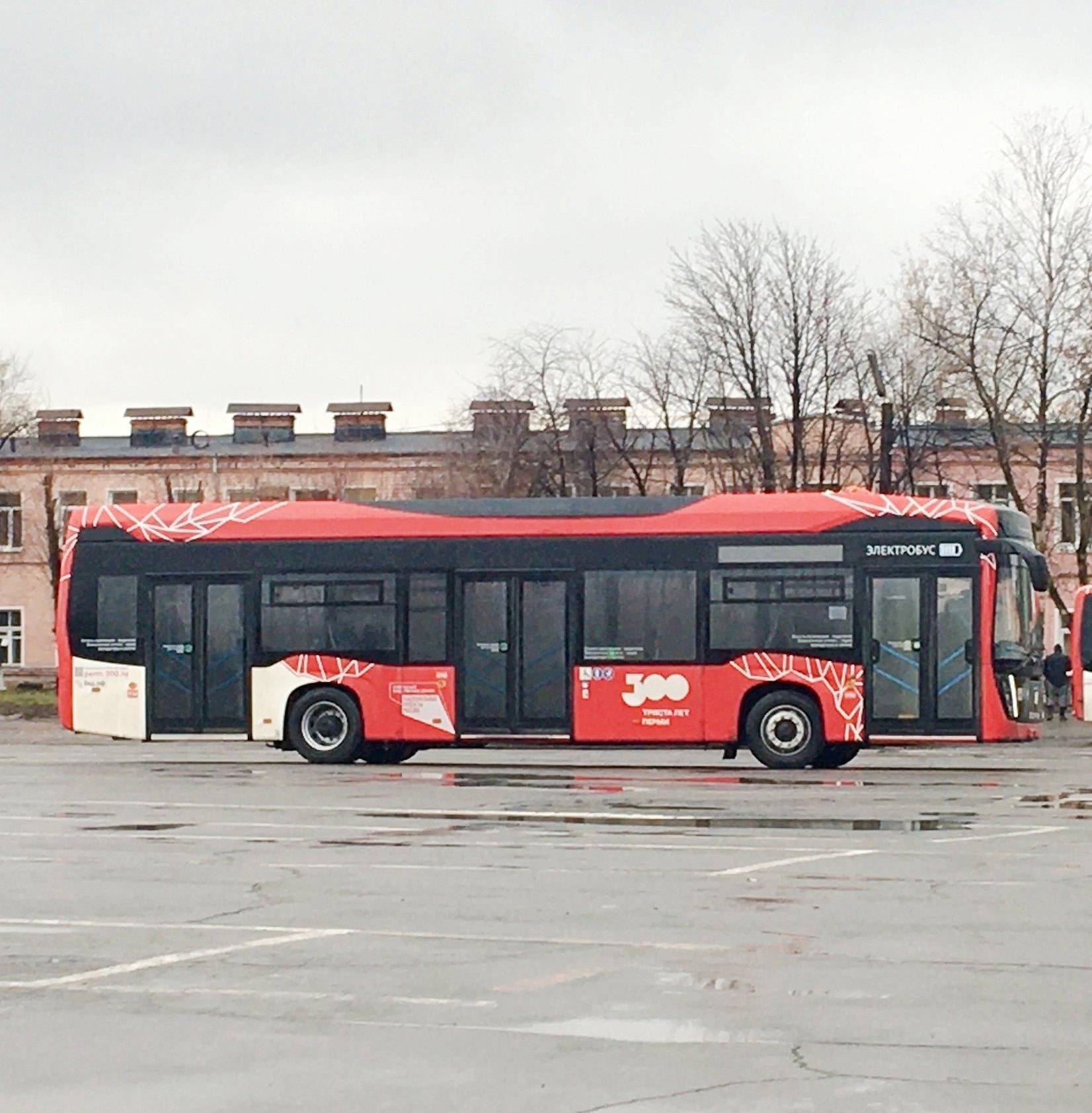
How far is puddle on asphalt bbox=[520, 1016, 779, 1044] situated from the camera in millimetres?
7980

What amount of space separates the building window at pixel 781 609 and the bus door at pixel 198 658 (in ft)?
19.8

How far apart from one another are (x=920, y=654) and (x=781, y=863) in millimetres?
12268

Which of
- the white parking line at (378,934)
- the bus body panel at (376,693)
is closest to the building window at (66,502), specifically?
the bus body panel at (376,693)

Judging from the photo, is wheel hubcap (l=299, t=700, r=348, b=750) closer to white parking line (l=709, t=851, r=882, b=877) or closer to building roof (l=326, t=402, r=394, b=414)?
white parking line (l=709, t=851, r=882, b=877)

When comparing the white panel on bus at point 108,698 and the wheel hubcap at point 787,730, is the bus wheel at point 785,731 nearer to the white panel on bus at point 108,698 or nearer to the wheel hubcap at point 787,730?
the wheel hubcap at point 787,730

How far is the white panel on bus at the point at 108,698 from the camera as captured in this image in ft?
93.1

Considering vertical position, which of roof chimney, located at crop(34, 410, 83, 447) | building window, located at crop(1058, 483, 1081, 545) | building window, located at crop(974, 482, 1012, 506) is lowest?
building window, located at crop(1058, 483, 1081, 545)

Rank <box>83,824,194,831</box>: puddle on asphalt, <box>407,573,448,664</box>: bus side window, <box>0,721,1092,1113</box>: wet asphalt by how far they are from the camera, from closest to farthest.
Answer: <box>0,721,1092,1113</box>: wet asphalt → <box>83,824,194,831</box>: puddle on asphalt → <box>407,573,448,664</box>: bus side window

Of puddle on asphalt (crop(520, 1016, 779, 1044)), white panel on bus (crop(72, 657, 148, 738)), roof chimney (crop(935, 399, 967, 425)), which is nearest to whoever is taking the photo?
puddle on asphalt (crop(520, 1016, 779, 1044))

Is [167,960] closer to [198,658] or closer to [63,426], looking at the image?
[198,658]

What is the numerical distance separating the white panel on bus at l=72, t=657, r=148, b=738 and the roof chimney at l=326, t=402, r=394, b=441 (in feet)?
177

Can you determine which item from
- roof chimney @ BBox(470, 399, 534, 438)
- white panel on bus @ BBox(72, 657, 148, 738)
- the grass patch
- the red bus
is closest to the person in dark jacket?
the red bus

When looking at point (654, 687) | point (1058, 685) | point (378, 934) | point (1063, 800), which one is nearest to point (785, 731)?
point (654, 687)

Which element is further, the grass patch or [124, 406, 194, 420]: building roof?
[124, 406, 194, 420]: building roof
